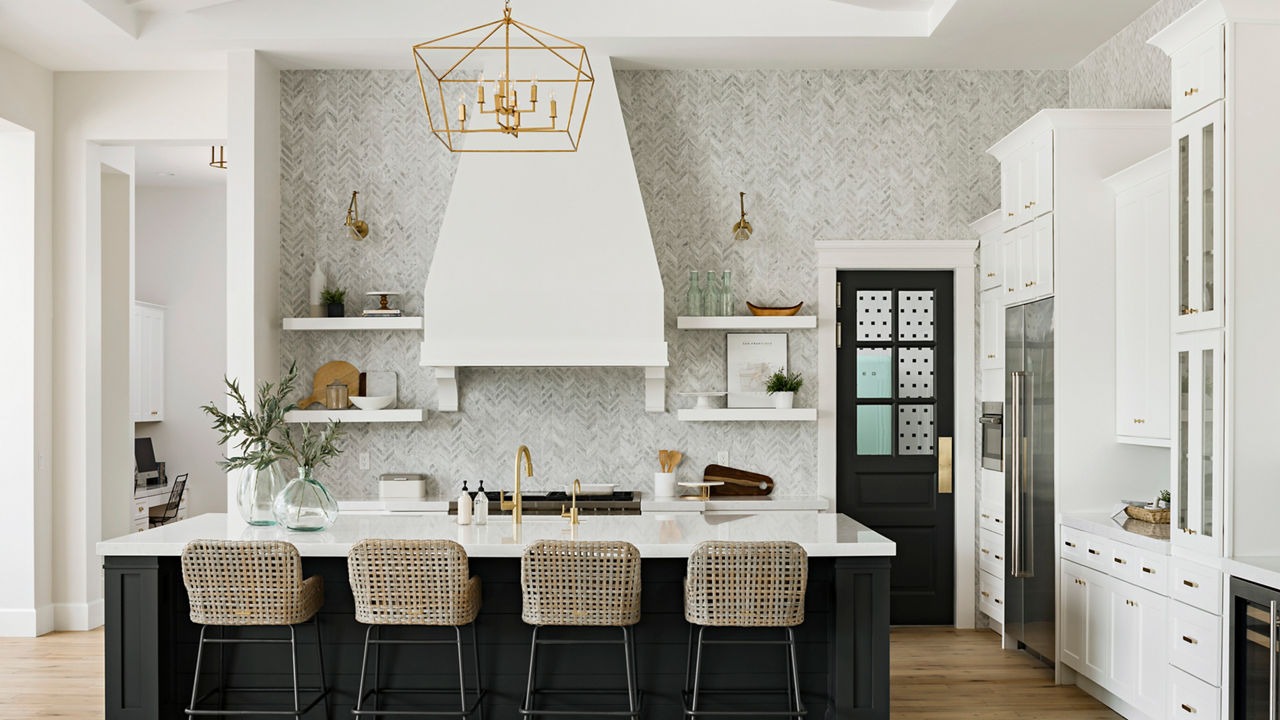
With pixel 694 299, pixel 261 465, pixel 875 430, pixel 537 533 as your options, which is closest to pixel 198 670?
pixel 261 465

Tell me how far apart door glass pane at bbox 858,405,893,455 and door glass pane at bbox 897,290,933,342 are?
18.8 inches

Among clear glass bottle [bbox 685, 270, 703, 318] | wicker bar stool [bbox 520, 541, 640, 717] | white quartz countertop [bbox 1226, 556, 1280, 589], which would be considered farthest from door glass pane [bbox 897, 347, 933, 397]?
wicker bar stool [bbox 520, 541, 640, 717]

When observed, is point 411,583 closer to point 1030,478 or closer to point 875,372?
point 1030,478

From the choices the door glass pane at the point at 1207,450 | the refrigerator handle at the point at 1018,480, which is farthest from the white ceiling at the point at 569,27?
the door glass pane at the point at 1207,450

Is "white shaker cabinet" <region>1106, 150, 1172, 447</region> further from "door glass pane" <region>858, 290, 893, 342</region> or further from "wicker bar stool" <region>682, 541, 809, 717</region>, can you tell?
"wicker bar stool" <region>682, 541, 809, 717</region>

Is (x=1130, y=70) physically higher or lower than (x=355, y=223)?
higher

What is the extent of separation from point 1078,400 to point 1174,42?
1756 mm

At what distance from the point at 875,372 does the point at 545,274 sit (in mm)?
2163

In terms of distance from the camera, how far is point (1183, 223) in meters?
3.79

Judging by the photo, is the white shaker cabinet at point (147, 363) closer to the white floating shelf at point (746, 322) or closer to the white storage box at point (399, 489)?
the white storage box at point (399, 489)

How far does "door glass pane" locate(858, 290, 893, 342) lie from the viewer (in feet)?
20.4

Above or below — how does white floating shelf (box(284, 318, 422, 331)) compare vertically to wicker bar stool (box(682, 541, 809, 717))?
above

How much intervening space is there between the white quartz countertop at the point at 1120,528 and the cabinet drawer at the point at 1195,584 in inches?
4.5

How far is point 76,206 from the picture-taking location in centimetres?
609
